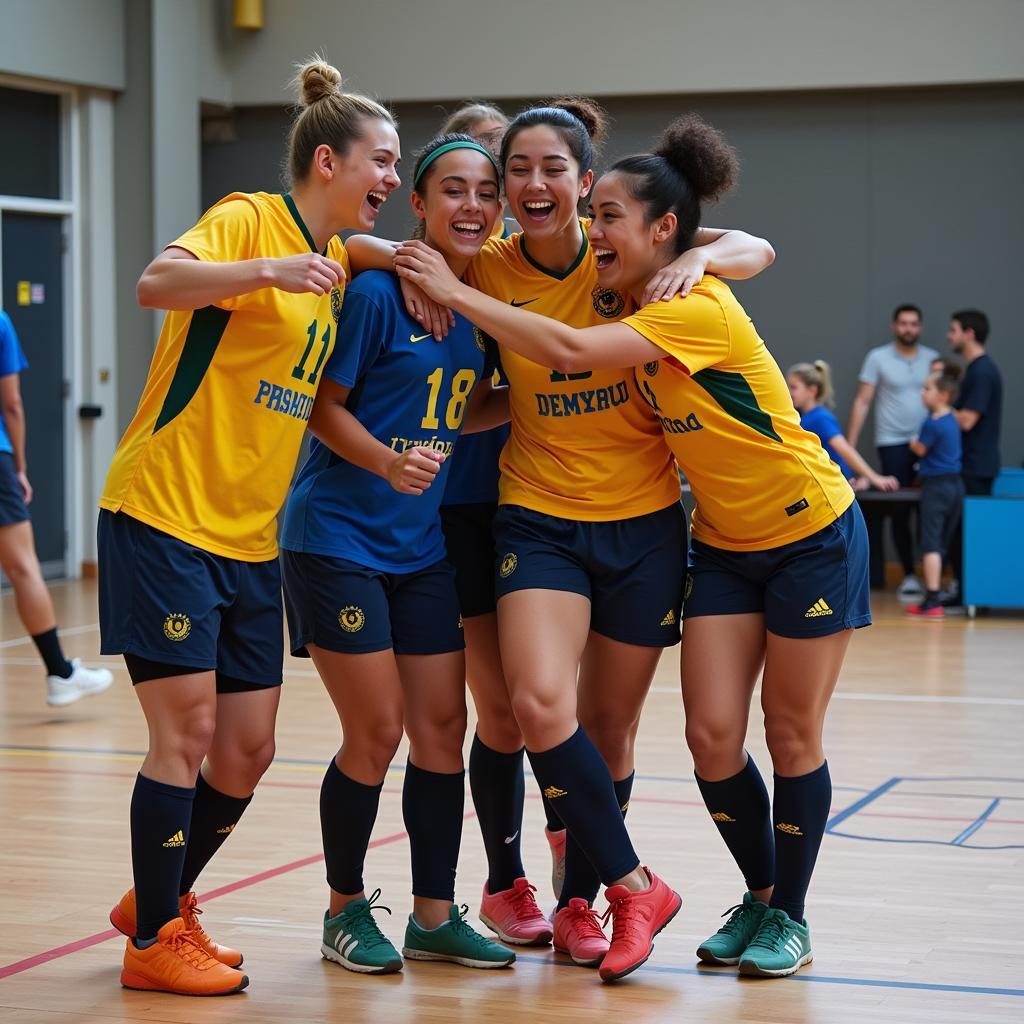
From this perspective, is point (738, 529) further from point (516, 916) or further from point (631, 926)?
point (516, 916)

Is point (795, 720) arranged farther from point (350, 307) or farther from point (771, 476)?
point (350, 307)

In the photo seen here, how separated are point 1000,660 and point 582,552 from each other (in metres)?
5.11

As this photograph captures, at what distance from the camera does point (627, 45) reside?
11.3m

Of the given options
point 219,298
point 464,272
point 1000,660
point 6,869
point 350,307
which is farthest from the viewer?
point 1000,660

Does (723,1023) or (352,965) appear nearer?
(723,1023)

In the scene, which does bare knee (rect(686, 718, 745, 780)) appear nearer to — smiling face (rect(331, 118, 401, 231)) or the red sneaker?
the red sneaker

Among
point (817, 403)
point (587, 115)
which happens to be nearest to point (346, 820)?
point (587, 115)

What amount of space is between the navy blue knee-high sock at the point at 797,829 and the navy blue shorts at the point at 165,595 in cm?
112

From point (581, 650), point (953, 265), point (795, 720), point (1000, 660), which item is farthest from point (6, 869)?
point (953, 265)

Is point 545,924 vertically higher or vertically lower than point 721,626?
lower

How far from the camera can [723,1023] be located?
2918mm

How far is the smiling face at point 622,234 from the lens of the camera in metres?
3.17

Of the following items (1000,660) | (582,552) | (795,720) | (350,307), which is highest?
(350,307)

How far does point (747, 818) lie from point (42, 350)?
29.3 feet
